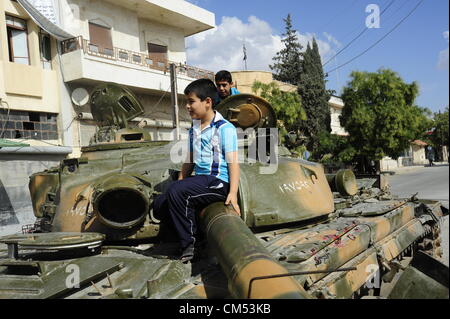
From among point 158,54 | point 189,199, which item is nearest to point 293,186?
point 189,199

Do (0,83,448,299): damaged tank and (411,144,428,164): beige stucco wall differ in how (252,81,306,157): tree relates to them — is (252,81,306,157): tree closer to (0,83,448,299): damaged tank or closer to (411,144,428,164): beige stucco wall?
(0,83,448,299): damaged tank

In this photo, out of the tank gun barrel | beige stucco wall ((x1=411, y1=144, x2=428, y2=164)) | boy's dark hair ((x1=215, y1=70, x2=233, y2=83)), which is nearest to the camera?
the tank gun barrel

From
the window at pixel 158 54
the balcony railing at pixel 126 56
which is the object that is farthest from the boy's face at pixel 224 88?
the window at pixel 158 54

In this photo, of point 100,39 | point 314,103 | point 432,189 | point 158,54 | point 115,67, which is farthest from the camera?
point 314,103

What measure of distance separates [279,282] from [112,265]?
5.55 feet

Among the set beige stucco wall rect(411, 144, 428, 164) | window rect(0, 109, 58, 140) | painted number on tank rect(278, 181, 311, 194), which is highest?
window rect(0, 109, 58, 140)

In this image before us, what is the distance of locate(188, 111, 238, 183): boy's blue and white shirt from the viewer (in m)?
3.79

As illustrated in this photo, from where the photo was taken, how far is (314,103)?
33812mm

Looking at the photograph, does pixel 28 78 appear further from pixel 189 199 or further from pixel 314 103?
pixel 314 103

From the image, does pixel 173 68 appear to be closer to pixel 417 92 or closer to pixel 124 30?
pixel 124 30

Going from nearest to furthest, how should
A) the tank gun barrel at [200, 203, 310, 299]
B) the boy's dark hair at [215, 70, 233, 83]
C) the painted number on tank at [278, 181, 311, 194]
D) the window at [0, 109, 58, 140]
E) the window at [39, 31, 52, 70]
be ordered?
the tank gun barrel at [200, 203, 310, 299] < the painted number on tank at [278, 181, 311, 194] < the boy's dark hair at [215, 70, 233, 83] < the window at [0, 109, 58, 140] < the window at [39, 31, 52, 70]

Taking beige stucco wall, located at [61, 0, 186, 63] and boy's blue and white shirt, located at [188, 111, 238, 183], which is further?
beige stucco wall, located at [61, 0, 186, 63]

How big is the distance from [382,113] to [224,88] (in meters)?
21.7

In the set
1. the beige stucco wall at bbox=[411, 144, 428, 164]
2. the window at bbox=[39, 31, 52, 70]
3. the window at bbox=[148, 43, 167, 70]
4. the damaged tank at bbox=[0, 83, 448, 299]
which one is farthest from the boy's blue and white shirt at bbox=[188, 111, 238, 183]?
the beige stucco wall at bbox=[411, 144, 428, 164]
